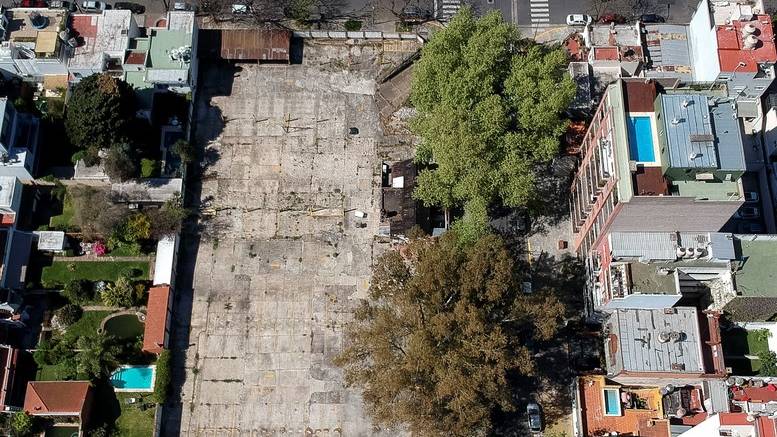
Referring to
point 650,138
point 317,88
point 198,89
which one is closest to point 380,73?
point 317,88

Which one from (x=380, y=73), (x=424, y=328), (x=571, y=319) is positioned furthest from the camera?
(x=380, y=73)

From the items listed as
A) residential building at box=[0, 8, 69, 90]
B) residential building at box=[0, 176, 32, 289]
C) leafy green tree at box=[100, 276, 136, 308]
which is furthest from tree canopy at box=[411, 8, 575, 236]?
residential building at box=[0, 176, 32, 289]

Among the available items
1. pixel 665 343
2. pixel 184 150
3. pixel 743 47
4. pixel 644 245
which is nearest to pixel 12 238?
pixel 184 150

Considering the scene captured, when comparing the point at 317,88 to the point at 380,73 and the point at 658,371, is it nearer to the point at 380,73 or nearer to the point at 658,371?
the point at 380,73

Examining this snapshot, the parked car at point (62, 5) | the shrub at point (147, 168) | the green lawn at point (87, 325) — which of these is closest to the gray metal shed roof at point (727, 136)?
the shrub at point (147, 168)

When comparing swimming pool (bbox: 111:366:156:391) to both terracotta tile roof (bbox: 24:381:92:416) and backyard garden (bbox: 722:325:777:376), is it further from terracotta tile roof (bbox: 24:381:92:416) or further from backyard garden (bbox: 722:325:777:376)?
backyard garden (bbox: 722:325:777:376)

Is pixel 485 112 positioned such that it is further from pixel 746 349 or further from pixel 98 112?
pixel 98 112
